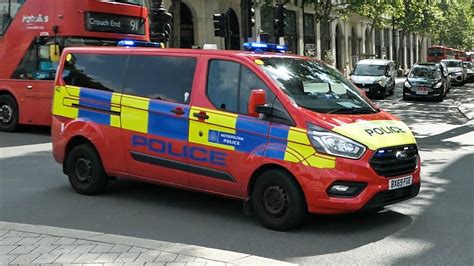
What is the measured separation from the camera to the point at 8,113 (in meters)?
14.7

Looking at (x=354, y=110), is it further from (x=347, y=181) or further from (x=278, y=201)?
(x=278, y=201)

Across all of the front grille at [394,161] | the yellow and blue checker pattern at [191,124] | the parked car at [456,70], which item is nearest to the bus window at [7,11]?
the yellow and blue checker pattern at [191,124]

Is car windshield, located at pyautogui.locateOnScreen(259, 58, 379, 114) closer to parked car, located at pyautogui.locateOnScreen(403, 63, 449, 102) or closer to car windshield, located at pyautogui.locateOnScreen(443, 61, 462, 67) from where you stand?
parked car, located at pyautogui.locateOnScreen(403, 63, 449, 102)

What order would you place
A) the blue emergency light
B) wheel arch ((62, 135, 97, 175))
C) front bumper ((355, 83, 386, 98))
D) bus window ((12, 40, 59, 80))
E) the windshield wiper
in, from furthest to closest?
front bumper ((355, 83, 386, 98))
bus window ((12, 40, 59, 80))
wheel arch ((62, 135, 97, 175))
the blue emergency light
the windshield wiper

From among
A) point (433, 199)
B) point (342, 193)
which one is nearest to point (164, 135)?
point (342, 193)

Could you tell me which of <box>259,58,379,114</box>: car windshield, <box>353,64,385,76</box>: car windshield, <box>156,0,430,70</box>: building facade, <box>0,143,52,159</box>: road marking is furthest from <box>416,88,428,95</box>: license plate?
<box>259,58,379,114</box>: car windshield

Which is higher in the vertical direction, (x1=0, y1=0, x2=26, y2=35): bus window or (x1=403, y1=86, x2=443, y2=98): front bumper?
(x1=0, y1=0, x2=26, y2=35): bus window

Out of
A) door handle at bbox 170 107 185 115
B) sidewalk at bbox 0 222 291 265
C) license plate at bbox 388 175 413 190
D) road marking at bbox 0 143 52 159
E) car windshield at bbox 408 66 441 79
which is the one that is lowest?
sidewalk at bbox 0 222 291 265

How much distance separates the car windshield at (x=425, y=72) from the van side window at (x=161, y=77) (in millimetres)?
21164

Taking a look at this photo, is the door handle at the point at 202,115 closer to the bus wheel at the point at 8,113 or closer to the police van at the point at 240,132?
the police van at the point at 240,132

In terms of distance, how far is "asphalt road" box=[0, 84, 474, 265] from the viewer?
17.1 feet

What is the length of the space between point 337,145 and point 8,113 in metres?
11.4

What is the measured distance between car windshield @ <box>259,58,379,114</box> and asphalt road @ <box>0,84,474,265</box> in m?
1.21

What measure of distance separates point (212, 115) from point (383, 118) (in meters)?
1.83
